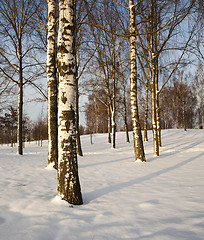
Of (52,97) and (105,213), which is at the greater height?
(52,97)

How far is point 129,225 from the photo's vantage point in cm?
204

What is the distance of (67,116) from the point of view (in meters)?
2.81

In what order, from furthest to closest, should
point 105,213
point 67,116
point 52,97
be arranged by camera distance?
point 52,97 < point 67,116 < point 105,213

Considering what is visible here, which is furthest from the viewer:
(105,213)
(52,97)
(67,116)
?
(52,97)

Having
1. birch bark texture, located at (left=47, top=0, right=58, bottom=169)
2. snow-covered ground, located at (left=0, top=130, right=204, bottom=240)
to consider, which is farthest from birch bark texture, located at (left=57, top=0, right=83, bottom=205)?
birch bark texture, located at (left=47, top=0, right=58, bottom=169)

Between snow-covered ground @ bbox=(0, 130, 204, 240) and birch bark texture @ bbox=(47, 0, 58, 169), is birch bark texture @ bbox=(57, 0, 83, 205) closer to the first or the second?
snow-covered ground @ bbox=(0, 130, 204, 240)

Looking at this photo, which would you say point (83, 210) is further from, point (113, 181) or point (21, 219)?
point (113, 181)

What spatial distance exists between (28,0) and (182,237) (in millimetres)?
12323

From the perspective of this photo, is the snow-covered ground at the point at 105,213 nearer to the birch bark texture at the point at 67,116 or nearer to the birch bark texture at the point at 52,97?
the birch bark texture at the point at 67,116

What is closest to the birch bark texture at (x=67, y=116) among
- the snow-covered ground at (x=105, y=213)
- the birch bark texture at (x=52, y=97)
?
the snow-covered ground at (x=105, y=213)

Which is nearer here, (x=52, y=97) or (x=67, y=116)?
(x=67, y=116)

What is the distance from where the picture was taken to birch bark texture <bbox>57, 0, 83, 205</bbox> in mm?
2744

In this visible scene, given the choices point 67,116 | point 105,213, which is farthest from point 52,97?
point 105,213

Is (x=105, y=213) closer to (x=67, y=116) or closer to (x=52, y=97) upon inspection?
(x=67, y=116)
